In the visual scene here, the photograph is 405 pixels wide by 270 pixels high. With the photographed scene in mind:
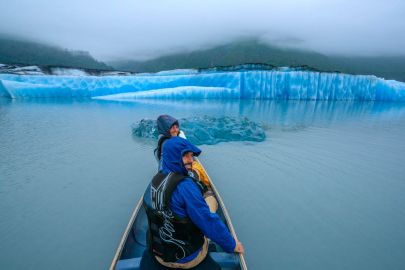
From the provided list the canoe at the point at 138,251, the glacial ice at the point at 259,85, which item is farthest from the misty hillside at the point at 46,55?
the canoe at the point at 138,251

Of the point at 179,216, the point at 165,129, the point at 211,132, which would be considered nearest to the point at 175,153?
the point at 179,216

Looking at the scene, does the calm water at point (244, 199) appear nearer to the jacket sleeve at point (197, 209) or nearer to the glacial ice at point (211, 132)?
the glacial ice at point (211, 132)

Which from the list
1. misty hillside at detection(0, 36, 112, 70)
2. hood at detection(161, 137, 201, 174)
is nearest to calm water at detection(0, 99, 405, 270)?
hood at detection(161, 137, 201, 174)

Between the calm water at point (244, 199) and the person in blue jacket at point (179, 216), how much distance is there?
4.07 feet

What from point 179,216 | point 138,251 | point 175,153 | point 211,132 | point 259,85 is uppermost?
point 175,153

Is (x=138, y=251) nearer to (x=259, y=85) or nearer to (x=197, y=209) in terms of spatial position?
(x=197, y=209)

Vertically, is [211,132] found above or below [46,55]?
below

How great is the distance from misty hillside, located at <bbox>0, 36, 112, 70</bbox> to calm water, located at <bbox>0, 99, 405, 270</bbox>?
61076 mm

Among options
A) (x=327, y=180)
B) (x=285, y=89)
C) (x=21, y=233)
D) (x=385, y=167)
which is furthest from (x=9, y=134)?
(x=285, y=89)

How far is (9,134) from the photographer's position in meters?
7.65

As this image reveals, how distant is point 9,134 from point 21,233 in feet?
20.2

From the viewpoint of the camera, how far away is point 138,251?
7.88 feet

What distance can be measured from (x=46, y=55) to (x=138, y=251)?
81.7m

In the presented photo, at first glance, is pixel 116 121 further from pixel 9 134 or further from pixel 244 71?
pixel 244 71
